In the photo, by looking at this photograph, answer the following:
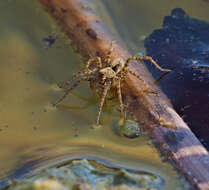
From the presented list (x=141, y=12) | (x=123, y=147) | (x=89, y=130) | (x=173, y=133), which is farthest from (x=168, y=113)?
(x=141, y=12)

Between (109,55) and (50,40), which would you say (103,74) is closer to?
(109,55)

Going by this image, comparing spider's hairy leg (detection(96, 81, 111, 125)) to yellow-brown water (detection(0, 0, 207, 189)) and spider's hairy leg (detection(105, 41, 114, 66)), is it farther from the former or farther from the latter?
spider's hairy leg (detection(105, 41, 114, 66))

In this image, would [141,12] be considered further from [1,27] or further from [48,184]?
[48,184]

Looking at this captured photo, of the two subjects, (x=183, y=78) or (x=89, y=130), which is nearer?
(x=89, y=130)

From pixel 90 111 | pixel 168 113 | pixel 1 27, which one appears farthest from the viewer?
pixel 1 27

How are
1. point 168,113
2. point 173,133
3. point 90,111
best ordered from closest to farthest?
point 173,133 → point 168,113 → point 90,111

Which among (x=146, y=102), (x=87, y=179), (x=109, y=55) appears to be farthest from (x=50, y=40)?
(x=87, y=179)

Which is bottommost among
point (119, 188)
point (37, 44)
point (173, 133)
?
point (119, 188)
